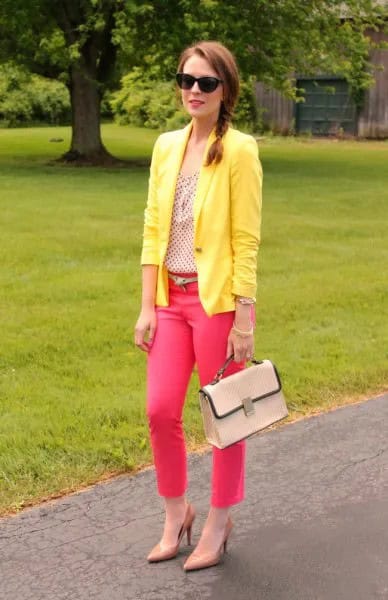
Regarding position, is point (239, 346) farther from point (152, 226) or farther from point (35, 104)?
point (35, 104)

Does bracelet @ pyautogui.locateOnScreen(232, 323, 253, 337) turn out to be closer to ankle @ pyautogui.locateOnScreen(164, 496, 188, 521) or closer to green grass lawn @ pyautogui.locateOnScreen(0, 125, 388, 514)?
ankle @ pyautogui.locateOnScreen(164, 496, 188, 521)

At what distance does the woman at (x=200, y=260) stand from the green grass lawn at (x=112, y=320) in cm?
100

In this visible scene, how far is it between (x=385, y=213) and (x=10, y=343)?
29.3 feet

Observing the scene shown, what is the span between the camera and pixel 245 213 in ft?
11.2

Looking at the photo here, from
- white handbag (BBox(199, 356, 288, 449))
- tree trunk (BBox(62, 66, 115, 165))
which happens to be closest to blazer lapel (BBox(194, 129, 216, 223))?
white handbag (BBox(199, 356, 288, 449))

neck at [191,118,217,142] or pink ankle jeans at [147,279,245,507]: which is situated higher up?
neck at [191,118,217,142]

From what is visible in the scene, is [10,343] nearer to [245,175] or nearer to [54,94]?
[245,175]

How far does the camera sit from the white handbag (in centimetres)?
346

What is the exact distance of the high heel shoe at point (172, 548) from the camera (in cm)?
371

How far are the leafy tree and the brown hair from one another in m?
16.3

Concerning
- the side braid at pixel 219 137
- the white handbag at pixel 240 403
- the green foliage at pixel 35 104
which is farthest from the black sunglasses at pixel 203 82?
the green foliage at pixel 35 104

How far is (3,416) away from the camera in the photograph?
210 inches

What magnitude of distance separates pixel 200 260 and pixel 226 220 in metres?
0.18

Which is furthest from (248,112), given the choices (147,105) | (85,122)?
(85,122)
